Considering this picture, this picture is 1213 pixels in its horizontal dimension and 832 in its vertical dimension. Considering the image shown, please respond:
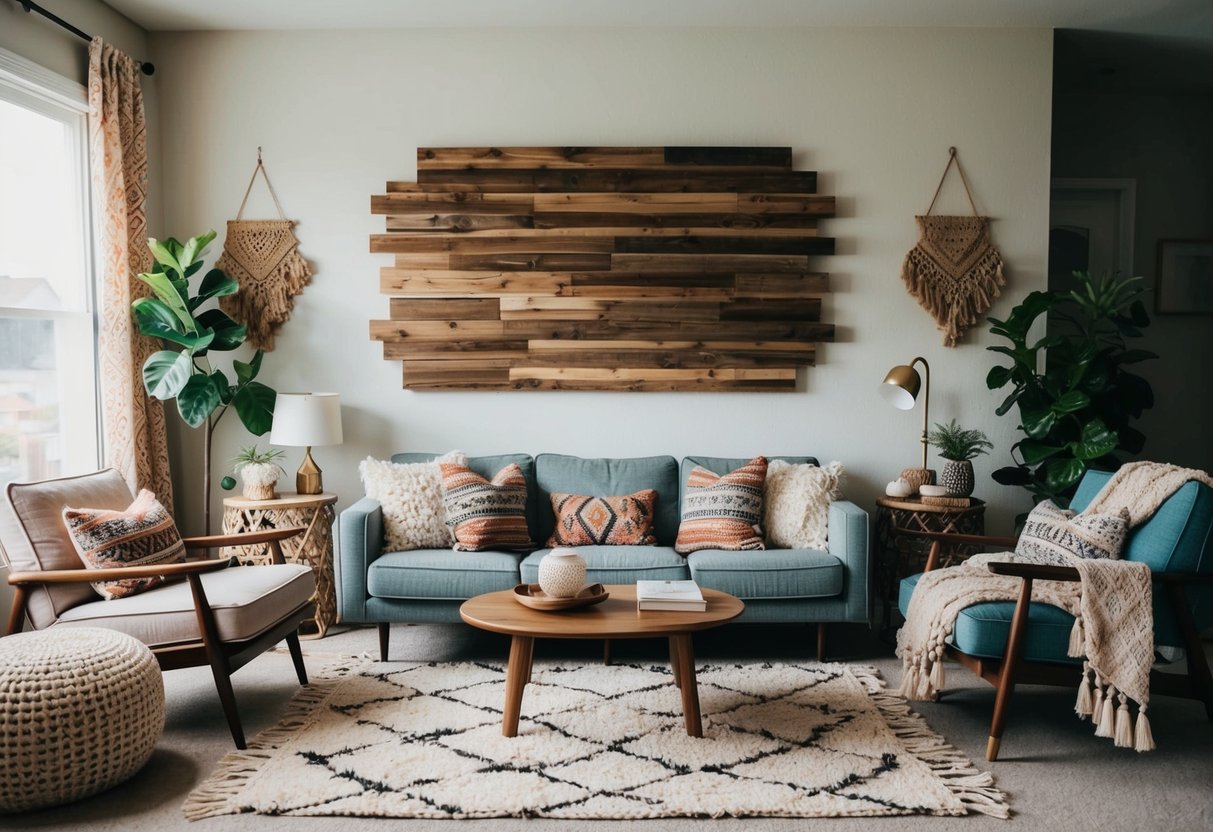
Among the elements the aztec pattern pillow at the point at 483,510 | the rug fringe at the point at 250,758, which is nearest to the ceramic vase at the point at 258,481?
the aztec pattern pillow at the point at 483,510

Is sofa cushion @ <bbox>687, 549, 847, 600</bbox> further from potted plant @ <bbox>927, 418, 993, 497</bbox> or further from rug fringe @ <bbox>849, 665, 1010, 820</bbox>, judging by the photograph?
potted plant @ <bbox>927, 418, 993, 497</bbox>

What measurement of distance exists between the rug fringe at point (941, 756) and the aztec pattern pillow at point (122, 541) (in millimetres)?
2499

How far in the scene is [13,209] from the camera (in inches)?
140

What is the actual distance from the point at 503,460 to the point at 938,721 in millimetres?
2126

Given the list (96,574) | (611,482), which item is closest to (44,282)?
(96,574)

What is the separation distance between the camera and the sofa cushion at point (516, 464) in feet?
13.4

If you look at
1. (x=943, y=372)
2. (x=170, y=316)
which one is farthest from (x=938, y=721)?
(x=170, y=316)

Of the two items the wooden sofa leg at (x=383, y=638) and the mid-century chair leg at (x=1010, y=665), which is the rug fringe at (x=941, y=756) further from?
the wooden sofa leg at (x=383, y=638)

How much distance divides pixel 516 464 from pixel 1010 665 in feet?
7.23

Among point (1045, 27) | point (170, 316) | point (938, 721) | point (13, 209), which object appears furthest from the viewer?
point (1045, 27)

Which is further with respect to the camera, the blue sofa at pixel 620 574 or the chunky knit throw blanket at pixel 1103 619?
the blue sofa at pixel 620 574

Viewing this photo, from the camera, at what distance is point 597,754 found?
8.85 feet

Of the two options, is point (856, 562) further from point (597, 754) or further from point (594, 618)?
point (597, 754)

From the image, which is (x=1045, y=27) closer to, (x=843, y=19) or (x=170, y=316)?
(x=843, y=19)
